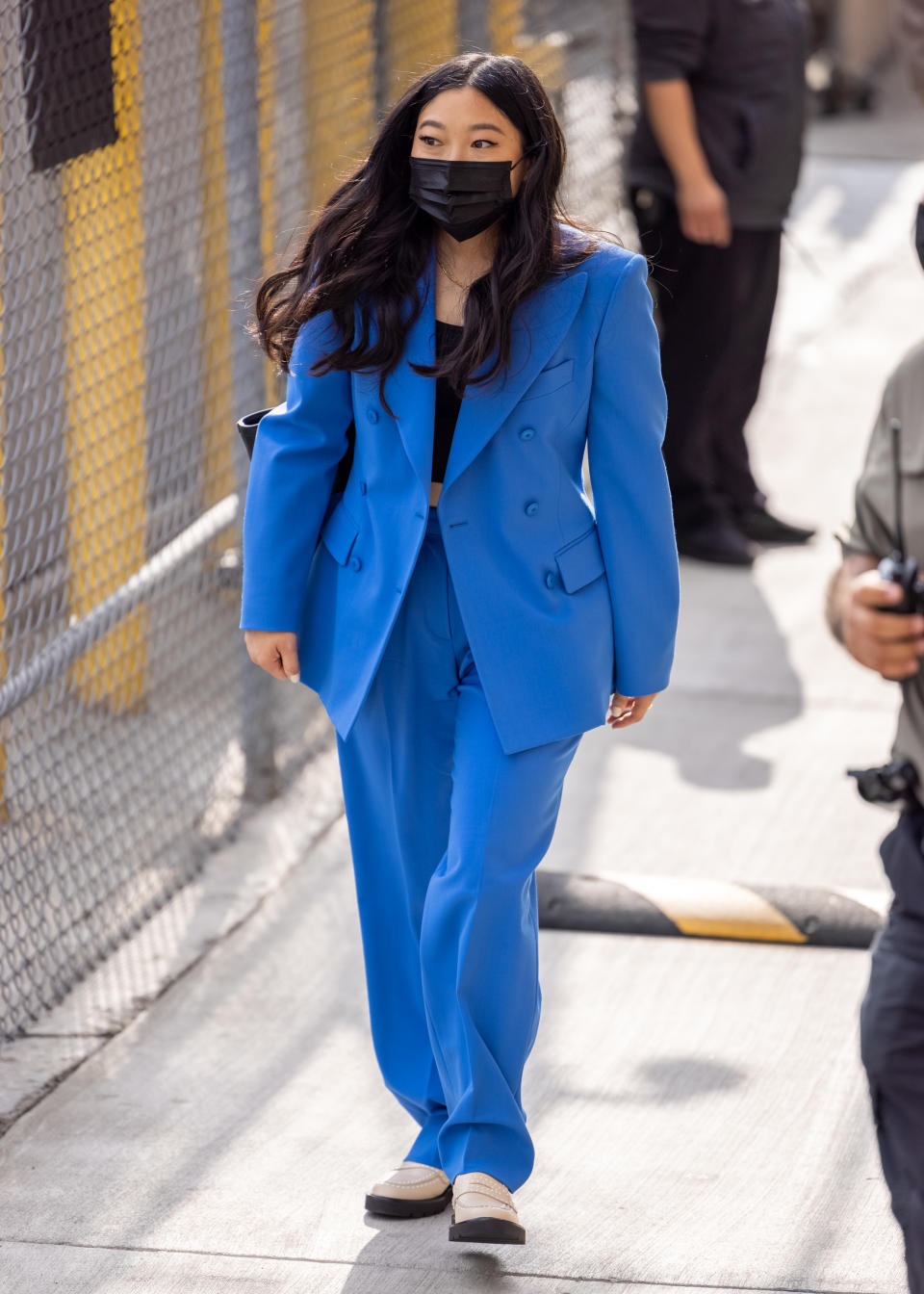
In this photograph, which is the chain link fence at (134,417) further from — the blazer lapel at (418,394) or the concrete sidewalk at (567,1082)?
the blazer lapel at (418,394)

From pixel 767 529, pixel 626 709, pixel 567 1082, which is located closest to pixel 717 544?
pixel 767 529

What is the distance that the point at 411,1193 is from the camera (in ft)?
10.4

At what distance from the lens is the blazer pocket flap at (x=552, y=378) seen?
9.59 ft

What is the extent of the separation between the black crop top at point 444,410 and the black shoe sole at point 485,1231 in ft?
3.87

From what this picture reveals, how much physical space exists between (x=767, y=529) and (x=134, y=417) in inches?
119

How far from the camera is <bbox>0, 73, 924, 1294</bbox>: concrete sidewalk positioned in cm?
306

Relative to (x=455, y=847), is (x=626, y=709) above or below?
above

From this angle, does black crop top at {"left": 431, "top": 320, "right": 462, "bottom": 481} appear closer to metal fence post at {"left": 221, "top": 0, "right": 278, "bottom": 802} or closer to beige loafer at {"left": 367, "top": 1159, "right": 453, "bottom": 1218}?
beige loafer at {"left": 367, "top": 1159, "right": 453, "bottom": 1218}

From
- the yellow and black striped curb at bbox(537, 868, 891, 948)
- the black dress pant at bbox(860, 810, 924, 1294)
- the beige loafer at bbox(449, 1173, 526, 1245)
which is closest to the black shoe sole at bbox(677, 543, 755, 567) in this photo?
the yellow and black striped curb at bbox(537, 868, 891, 948)

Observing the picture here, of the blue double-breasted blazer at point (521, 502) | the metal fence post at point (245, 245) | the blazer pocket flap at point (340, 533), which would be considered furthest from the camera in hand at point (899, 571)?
the metal fence post at point (245, 245)

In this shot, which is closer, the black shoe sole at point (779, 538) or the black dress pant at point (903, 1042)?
the black dress pant at point (903, 1042)

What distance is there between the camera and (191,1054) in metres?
3.79

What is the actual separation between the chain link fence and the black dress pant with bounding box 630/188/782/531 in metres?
1.32

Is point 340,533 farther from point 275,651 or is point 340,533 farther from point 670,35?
point 670,35
